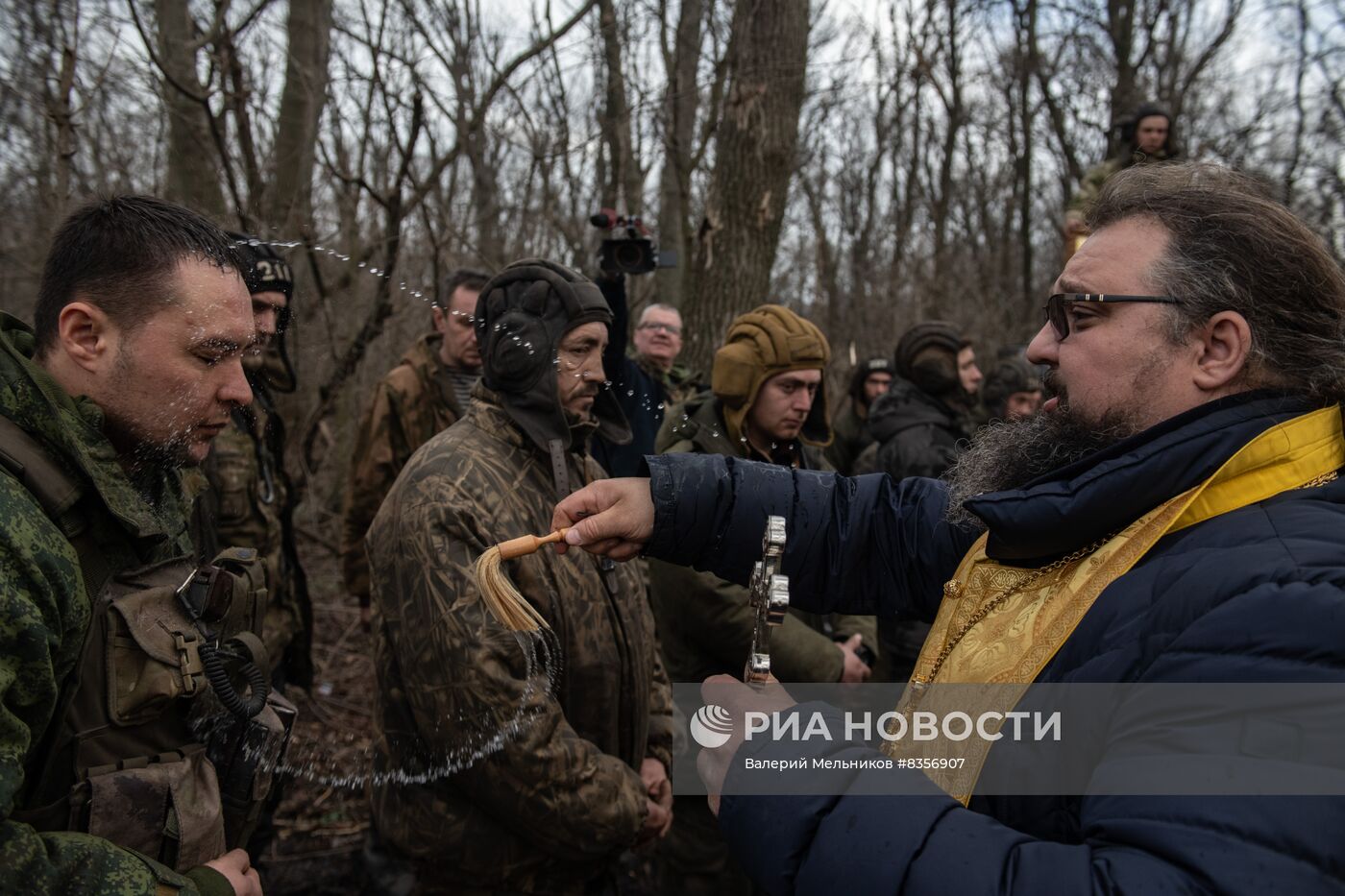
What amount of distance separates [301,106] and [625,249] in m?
2.94

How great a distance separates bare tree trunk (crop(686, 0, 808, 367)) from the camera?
6176 mm

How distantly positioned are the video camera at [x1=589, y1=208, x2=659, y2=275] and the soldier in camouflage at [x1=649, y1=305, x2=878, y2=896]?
812mm

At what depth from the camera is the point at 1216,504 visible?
1569 mm

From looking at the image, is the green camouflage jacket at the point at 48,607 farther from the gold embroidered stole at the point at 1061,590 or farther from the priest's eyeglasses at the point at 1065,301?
the priest's eyeglasses at the point at 1065,301

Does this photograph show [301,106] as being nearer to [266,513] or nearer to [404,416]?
[404,416]

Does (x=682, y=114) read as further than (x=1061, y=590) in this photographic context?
Yes

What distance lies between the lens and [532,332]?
298 centimetres

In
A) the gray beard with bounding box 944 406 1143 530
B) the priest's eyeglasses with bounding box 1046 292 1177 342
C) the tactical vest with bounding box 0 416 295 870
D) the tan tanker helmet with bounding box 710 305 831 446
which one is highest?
the priest's eyeglasses with bounding box 1046 292 1177 342

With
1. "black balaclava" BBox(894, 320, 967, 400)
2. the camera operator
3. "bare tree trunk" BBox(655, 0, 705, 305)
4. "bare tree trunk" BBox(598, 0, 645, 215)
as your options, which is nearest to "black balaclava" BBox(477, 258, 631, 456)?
the camera operator

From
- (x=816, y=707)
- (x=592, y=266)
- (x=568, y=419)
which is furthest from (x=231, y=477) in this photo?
(x=592, y=266)

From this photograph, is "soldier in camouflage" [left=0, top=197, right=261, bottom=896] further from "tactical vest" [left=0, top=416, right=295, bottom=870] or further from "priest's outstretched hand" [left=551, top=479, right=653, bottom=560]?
"priest's outstretched hand" [left=551, top=479, right=653, bottom=560]

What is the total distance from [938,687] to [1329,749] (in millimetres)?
686

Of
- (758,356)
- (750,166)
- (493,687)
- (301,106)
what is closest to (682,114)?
(750,166)

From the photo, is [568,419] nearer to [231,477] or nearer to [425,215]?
[231,477]
